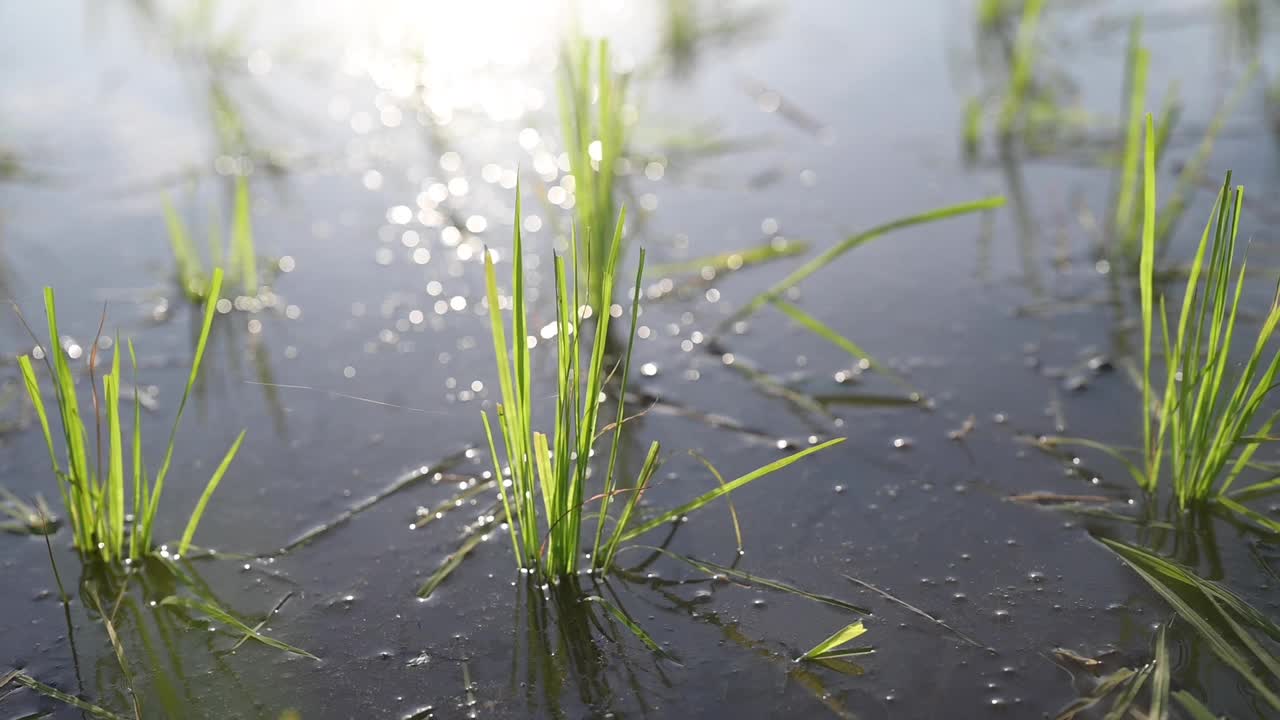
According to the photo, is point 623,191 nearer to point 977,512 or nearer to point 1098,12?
point 977,512

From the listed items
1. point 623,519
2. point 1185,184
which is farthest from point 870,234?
point 1185,184

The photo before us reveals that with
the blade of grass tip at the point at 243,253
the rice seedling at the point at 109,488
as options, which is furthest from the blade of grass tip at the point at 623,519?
the blade of grass tip at the point at 243,253

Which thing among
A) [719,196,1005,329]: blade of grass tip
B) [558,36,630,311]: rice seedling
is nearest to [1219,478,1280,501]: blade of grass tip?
[719,196,1005,329]: blade of grass tip

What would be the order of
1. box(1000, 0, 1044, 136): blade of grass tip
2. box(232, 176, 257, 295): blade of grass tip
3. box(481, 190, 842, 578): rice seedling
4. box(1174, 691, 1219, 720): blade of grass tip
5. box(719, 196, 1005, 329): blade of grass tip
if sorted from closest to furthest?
1. box(1174, 691, 1219, 720): blade of grass tip
2. box(481, 190, 842, 578): rice seedling
3. box(719, 196, 1005, 329): blade of grass tip
4. box(232, 176, 257, 295): blade of grass tip
5. box(1000, 0, 1044, 136): blade of grass tip

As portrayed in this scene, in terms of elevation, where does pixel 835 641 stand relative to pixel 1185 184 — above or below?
below

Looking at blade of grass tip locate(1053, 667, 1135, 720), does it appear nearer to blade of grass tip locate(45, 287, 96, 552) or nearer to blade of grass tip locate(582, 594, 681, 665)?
blade of grass tip locate(582, 594, 681, 665)

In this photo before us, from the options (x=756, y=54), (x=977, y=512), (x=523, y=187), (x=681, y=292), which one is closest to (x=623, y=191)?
(x=523, y=187)

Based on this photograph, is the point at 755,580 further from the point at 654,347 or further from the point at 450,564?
the point at 654,347

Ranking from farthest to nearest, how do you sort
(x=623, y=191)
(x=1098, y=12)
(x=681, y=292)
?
(x=1098, y=12) → (x=623, y=191) → (x=681, y=292)
